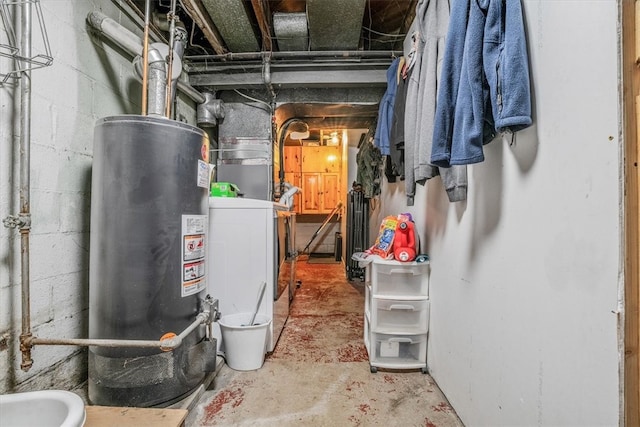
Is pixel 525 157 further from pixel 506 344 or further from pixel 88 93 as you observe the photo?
pixel 88 93

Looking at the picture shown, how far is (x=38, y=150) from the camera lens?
1394 millimetres

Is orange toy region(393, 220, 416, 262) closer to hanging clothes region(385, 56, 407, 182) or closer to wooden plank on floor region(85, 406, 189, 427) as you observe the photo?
hanging clothes region(385, 56, 407, 182)

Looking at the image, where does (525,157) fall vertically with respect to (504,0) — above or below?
below

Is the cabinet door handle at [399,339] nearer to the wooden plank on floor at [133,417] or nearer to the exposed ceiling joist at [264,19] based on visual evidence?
the wooden plank on floor at [133,417]

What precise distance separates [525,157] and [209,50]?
285 centimetres

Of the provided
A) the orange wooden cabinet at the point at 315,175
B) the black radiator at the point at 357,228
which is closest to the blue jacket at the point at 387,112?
the black radiator at the point at 357,228

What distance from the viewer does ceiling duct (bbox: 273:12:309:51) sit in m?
2.36

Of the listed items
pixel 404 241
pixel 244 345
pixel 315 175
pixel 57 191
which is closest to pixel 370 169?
pixel 404 241

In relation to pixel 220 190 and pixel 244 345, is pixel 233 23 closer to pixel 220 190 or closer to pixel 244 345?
pixel 220 190

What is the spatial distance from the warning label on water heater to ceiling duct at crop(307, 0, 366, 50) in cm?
167

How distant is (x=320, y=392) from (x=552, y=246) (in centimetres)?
144

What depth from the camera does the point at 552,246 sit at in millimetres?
881

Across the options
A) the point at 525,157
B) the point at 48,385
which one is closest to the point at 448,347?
the point at 525,157

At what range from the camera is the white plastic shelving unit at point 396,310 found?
6.22 feet
